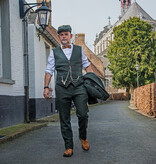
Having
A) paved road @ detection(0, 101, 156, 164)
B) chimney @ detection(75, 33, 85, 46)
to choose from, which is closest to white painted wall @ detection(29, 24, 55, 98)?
paved road @ detection(0, 101, 156, 164)

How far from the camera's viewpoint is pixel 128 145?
5.16 m

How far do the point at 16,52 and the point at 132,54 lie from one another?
1132 inches

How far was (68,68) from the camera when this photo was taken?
4.45 m

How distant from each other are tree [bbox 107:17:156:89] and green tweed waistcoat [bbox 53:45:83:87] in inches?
1249

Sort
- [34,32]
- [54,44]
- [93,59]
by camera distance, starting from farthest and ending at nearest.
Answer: [93,59]
[54,44]
[34,32]

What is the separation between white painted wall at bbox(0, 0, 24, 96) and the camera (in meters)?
9.18

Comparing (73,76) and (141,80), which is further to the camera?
(141,80)

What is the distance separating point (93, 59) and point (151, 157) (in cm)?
4718

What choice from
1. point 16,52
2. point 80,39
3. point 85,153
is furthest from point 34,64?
point 80,39

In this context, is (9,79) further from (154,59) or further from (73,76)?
(154,59)

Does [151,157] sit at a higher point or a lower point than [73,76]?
lower

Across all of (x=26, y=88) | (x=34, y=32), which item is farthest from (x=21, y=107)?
(x=34, y=32)

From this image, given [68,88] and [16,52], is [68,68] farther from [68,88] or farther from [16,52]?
[16,52]

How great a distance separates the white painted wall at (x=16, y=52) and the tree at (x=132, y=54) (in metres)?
26.9
